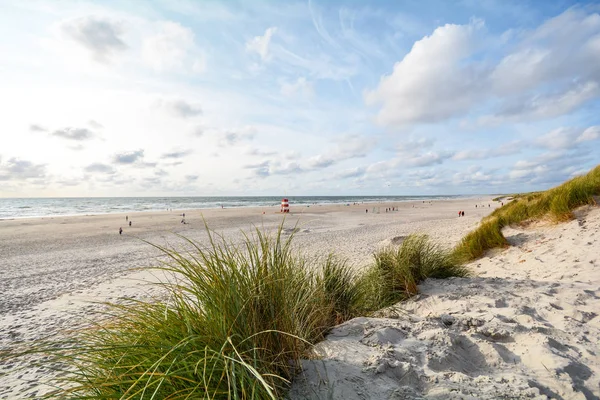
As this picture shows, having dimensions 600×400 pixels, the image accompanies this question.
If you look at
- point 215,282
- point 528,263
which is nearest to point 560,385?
point 215,282

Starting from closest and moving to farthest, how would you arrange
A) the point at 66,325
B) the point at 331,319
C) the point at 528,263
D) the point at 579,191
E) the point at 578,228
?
1. the point at 331,319
2. the point at 66,325
3. the point at 528,263
4. the point at 578,228
5. the point at 579,191

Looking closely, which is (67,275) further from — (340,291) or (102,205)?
(102,205)

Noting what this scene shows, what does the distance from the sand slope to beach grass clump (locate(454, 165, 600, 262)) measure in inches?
117

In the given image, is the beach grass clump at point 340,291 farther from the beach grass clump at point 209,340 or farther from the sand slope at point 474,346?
the beach grass clump at point 209,340

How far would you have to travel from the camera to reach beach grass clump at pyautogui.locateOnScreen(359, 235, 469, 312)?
4.65 meters

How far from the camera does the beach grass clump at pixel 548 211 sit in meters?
7.92

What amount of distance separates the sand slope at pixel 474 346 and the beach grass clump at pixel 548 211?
298 cm

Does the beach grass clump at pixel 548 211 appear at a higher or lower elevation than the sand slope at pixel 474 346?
higher

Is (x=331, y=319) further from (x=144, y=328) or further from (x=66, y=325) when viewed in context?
(x=66, y=325)

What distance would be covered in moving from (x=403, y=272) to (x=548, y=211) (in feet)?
21.1

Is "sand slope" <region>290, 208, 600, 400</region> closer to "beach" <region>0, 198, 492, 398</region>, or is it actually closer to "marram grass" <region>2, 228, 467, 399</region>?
"marram grass" <region>2, 228, 467, 399</region>

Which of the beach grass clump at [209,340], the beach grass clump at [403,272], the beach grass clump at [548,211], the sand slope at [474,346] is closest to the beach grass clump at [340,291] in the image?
the beach grass clump at [403,272]

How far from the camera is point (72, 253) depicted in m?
12.7

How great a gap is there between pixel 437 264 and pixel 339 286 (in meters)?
2.34
